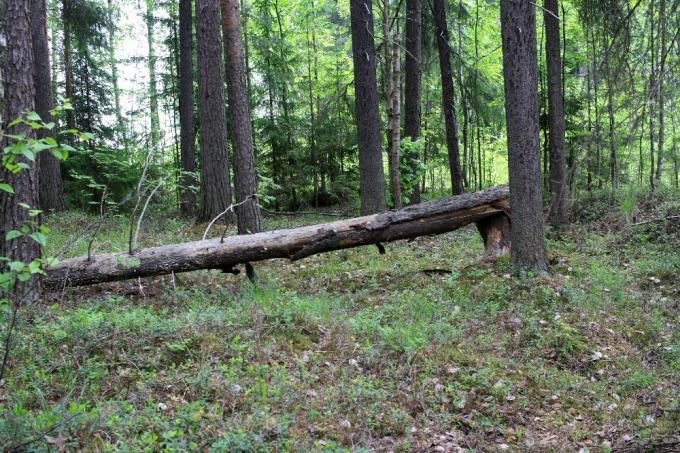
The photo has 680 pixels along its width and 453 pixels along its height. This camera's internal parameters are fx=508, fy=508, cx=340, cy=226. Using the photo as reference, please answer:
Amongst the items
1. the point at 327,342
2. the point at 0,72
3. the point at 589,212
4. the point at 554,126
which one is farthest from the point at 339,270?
the point at 589,212

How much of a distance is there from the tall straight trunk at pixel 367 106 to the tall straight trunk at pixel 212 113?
3530mm

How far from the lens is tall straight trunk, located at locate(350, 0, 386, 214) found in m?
12.6

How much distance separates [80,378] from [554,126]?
41.5 ft

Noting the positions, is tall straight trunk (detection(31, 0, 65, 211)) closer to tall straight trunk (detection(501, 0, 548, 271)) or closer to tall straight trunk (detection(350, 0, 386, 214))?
tall straight trunk (detection(350, 0, 386, 214))

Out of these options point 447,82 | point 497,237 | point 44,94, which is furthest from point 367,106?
point 44,94

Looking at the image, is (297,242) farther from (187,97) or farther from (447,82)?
(187,97)

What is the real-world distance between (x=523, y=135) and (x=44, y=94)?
531 inches

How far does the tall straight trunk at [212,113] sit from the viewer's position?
1291 cm

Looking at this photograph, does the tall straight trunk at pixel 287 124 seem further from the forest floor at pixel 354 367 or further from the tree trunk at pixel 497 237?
the forest floor at pixel 354 367

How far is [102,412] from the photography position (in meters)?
4.02

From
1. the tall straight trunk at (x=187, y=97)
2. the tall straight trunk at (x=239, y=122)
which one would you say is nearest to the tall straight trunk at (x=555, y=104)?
the tall straight trunk at (x=239, y=122)

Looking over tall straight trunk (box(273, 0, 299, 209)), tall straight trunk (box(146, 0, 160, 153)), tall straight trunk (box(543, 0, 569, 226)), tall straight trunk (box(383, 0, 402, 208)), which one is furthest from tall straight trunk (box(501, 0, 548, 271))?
tall straight trunk (box(146, 0, 160, 153))

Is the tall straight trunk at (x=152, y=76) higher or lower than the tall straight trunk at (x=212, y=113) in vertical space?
higher

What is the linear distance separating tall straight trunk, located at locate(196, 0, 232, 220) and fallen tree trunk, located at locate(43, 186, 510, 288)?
18.3 feet
